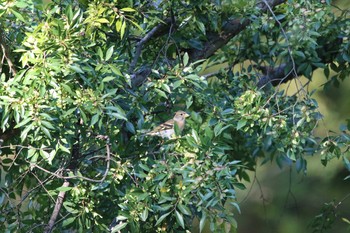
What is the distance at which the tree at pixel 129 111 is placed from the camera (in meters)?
3.54

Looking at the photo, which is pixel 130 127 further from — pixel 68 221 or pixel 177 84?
pixel 68 221

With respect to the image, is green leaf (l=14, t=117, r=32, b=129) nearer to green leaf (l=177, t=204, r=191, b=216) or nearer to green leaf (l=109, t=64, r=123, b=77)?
green leaf (l=109, t=64, r=123, b=77)

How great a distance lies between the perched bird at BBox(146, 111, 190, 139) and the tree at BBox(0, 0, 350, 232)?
0.14 ft

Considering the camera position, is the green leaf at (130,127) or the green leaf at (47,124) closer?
the green leaf at (47,124)

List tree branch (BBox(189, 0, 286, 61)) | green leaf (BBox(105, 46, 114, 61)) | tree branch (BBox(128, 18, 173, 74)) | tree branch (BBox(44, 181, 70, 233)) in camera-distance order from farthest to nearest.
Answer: tree branch (BBox(189, 0, 286, 61))
tree branch (BBox(128, 18, 173, 74))
tree branch (BBox(44, 181, 70, 233))
green leaf (BBox(105, 46, 114, 61))

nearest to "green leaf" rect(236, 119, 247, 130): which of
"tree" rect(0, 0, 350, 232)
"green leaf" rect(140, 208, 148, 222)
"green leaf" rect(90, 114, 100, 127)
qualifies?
"tree" rect(0, 0, 350, 232)

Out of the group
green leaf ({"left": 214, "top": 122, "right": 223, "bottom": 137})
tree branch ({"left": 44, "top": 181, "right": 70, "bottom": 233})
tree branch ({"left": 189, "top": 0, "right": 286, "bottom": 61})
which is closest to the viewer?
green leaf ({"left": 214, "top": 122, "right": 223, "bottom": 137})

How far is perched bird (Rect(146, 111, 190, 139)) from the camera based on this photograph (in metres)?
4.00

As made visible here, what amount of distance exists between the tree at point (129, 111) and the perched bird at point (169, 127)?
43 millimetres

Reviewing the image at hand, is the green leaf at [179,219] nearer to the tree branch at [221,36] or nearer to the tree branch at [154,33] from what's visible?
the tree branch at [154,33]

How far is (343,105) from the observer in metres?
5.81

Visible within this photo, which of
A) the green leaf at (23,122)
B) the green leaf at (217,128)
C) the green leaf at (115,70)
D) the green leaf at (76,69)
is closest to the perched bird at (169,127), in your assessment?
the green leaf at (217,128)

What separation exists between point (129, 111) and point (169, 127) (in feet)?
0.83

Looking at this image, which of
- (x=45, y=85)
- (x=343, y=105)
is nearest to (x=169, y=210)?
(x=45, y=85)
